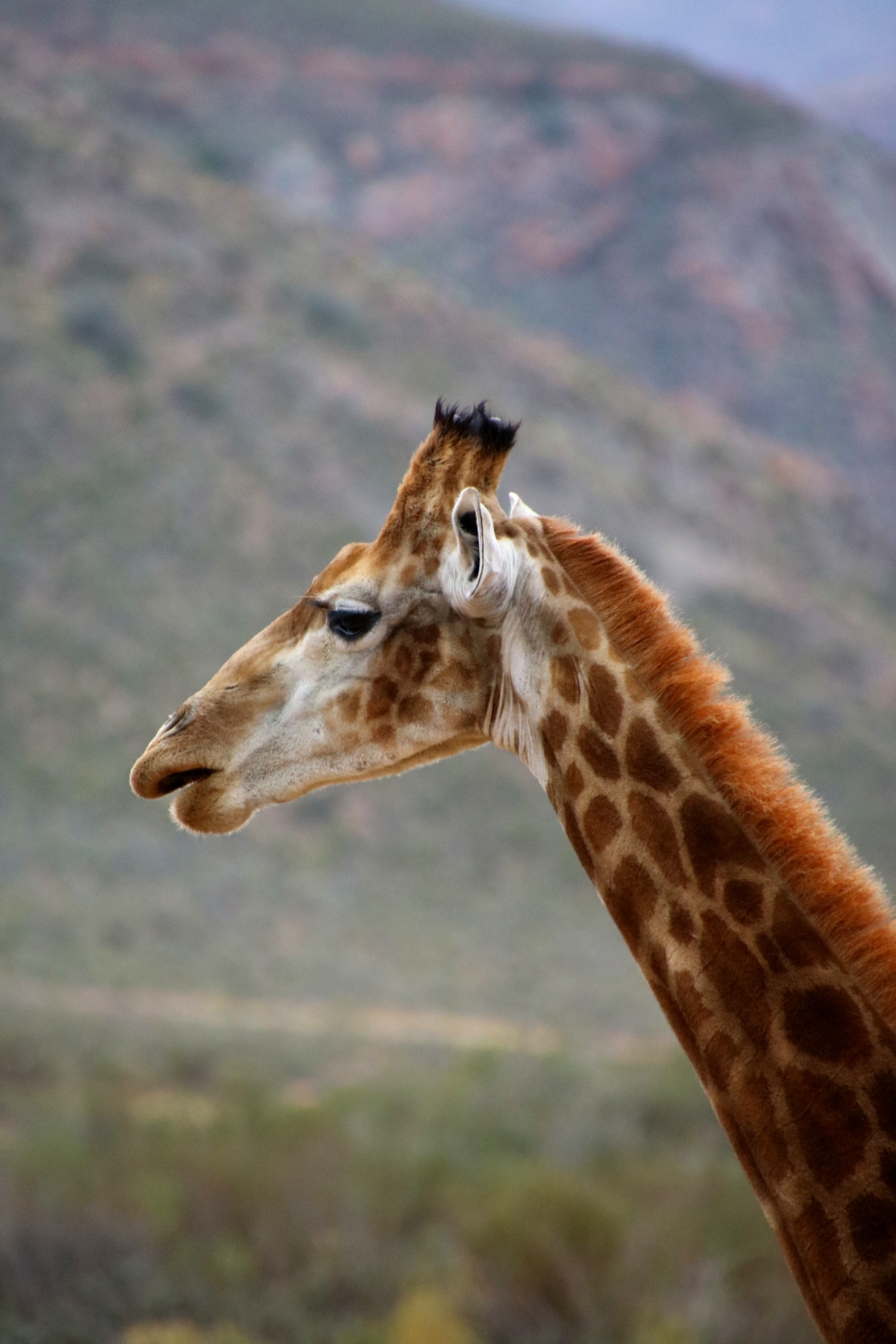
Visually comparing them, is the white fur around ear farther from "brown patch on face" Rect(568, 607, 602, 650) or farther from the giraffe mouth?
the giraffe mouth

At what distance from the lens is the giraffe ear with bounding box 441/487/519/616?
124 inches

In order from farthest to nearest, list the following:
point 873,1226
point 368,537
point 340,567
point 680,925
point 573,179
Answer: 1. point 573,179
2. point 368,537
3. point 340,567
4. point 680,925
5. point 873,1226

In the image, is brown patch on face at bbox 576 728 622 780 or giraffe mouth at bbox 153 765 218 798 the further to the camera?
giraffe mouth at bbox 153 765 218 798

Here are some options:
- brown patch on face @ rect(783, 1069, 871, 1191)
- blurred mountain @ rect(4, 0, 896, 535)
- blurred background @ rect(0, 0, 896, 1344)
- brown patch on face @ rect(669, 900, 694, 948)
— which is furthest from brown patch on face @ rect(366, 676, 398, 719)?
blurred mountain @ rect(4, 0, 896, 535)

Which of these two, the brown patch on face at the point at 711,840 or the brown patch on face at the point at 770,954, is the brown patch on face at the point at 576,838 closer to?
the brown patch on face at the point at 711,840

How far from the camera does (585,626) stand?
10.8 feet

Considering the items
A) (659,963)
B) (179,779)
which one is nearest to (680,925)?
(659,963)

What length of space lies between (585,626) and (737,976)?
964 millimetres

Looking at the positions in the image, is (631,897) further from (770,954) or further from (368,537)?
(368,537)

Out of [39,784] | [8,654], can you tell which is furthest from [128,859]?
[8,654]

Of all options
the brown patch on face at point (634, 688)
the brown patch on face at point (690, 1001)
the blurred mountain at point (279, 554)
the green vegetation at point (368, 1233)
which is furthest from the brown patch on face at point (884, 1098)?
the blurred mountain at point (279, 554)

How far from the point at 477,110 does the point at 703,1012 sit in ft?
233

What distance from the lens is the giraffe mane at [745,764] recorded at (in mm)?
2795

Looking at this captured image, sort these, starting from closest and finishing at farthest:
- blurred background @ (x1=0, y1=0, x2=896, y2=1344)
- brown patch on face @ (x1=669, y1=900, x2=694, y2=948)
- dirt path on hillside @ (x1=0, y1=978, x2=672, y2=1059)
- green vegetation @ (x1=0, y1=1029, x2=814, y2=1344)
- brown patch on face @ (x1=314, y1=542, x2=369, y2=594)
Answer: brown patch on face @ (x1=669, y1=900, x2=694, y2=948), brown patch on face @ (x1=314, y1=542, x2=369, y2=594), green vegetation @ (x1=0, y1=1029, x2=814, y2=1344), blurred background @ (x1=0, y1=0, x2=896, y2=1344), dirt path on hillside @ (x1=0, y1=978, x2=672, y2=1059)
